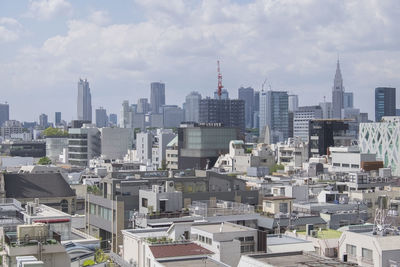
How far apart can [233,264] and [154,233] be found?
21.1 feet

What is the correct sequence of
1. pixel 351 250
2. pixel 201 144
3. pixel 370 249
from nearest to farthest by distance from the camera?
pixel 370 249
pixel 351 250
pixel 201 144

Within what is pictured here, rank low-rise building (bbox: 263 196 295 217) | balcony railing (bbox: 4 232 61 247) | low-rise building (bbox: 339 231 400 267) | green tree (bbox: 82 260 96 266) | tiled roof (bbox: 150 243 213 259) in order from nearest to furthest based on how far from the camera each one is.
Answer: balcony railing (bbox: 4 232 61 247)
low-rise building (bbox: 339 231 400 267)
tiled roof (bbox: 150 243 213 259)
green tree (bbox: 82 260 96 266)
low-rise building (bbox: 263 196 295 217)

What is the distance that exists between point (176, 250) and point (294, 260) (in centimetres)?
685

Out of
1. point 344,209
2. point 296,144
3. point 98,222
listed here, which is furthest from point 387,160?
point 98,222

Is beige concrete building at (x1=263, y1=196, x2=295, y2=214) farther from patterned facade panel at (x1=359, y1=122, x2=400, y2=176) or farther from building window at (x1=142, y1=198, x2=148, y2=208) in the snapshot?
patterned facade panel at (x1=359, y1=122, x2=400, y2=176)

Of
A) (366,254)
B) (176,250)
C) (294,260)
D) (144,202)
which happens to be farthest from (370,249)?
(144,202)

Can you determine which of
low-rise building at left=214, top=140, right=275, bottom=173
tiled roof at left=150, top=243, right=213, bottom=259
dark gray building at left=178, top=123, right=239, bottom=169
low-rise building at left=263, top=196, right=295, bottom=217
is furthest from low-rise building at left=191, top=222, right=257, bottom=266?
dark gray building at left=178, top=123, right=239, bottom=169

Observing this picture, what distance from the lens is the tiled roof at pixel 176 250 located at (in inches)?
1417

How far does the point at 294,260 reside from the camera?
33.1 m

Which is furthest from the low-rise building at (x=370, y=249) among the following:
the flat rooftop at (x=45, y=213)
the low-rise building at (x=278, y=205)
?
the low-rise building at (x=278, y=205)

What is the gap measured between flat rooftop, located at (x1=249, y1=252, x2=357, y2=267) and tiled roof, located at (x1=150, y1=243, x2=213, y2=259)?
13.9 ft

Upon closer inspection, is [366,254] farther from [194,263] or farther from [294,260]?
[194,263]

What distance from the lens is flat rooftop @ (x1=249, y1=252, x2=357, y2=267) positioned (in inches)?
1238

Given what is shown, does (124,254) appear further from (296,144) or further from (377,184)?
(296,144)
